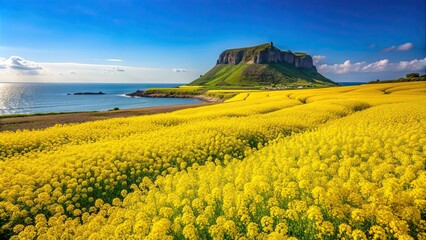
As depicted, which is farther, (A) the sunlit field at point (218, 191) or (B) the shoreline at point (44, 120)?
(B) the shoreline at point (44, 120)

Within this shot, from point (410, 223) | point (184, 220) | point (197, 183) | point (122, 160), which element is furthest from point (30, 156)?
point (410, 223)

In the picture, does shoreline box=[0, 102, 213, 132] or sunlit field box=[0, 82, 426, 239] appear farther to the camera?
shoreline box=[0, 102, 213, 132]

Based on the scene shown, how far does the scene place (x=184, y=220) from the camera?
5.40 meters

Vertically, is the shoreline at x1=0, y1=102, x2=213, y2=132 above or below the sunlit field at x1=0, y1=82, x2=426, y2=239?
below

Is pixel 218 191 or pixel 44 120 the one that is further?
pixel 44 120

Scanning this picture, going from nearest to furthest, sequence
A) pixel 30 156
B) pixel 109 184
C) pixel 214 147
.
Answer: pixel 109 184 → pixel 30 156 → pixel 214 147

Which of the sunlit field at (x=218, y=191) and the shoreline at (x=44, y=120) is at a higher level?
the sunlit field at (x=218, y=191)

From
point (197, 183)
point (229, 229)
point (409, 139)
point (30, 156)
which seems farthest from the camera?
point (30, 156)

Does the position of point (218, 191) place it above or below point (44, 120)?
above

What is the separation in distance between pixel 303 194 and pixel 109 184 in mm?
7142

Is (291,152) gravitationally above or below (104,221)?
above

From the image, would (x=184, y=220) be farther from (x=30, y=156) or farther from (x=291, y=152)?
(x=30, y=156)

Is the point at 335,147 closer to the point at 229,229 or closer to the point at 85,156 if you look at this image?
the point at 229,229

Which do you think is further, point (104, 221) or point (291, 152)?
point (291, 152)
